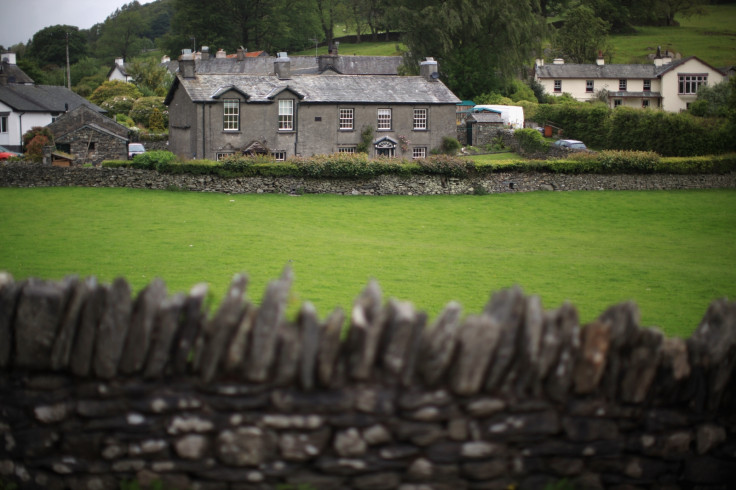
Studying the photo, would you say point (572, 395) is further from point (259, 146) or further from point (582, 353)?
point (259, 146)

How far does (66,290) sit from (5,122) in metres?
67.4

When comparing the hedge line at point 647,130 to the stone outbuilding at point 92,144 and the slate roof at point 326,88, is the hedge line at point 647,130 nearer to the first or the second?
the slate roof at point 326,88

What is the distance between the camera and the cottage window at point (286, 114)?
48.9 meters

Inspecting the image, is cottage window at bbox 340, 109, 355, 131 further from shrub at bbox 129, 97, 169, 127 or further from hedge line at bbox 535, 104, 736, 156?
shrub at bbox 129, 97, 169, 127

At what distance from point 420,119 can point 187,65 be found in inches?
635

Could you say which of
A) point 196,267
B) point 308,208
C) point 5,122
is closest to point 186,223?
point 308,208

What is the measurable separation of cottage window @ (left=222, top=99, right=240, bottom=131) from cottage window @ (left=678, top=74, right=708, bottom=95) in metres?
53.9

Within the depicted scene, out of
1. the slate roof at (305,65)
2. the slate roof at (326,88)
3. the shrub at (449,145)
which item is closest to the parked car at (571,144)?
the shrub at (449,145)

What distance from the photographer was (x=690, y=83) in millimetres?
80000

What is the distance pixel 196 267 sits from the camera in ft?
61.5

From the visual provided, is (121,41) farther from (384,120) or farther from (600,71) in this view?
(384,120)

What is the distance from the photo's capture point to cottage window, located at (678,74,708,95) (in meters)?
79.1

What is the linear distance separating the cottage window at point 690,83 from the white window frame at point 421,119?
4148 centimetres

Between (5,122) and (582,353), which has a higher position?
(5,122)
